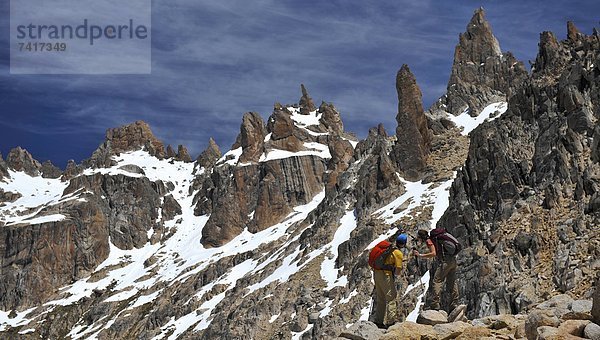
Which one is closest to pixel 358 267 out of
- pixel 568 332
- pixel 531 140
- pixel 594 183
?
pixel 531 140

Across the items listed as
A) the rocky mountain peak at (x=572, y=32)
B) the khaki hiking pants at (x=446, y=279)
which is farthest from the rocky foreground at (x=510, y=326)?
the rocky mountain peak at (x=572, y=32)

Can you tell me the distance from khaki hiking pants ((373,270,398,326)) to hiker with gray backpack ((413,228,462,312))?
1428mm

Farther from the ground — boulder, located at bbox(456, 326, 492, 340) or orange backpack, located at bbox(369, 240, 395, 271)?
orange backpack, located at bbox(369, 240, 395, 271)

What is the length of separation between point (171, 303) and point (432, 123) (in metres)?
65.3

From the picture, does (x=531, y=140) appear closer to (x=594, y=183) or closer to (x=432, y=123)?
(x=594, y=183)

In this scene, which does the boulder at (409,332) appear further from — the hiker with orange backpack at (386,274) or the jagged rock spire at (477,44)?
the jagged rock spire at (477,44)

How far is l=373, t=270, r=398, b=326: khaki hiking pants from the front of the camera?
1983 centimetres

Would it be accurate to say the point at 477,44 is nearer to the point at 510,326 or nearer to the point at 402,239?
the point at 402,239

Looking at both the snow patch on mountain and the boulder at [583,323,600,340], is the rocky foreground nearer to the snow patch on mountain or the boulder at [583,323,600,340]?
the boulder at [583,323,600,340]

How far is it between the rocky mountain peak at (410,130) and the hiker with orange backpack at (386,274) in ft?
310

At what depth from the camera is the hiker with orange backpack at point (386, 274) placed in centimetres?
1964

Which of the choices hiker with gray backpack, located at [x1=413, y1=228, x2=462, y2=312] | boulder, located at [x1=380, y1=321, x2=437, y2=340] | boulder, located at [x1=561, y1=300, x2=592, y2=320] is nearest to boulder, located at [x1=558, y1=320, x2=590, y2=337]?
boulder, located at [x1=561, y1=300, x2=592, y2=320]

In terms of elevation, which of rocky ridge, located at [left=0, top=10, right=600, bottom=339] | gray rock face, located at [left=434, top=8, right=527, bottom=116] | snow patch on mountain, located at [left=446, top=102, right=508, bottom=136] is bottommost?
rocky ridge, located at [left=0, top=10, right=600, bottom=339]

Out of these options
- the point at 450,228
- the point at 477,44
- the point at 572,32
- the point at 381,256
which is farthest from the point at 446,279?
the point at 477,44
